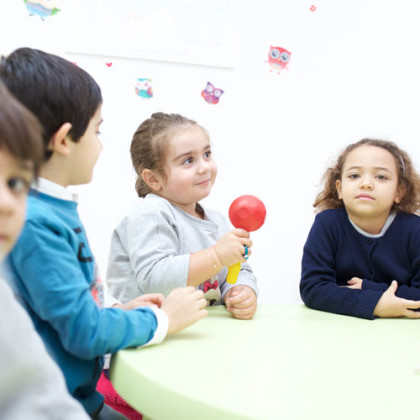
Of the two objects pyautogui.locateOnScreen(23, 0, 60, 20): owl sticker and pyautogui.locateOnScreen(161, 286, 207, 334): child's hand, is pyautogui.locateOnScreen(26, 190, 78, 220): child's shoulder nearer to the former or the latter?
pyautogui.locateOnScreen(161, 286, 207, 334): child's hand

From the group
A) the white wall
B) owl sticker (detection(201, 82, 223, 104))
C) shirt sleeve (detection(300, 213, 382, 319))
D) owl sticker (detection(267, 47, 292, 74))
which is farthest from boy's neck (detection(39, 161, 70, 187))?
owl sticker (detection(267, 47, 292, 74))

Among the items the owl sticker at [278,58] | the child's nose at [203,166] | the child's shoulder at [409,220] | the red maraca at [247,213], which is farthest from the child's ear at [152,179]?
the owl sticker at [278,58]

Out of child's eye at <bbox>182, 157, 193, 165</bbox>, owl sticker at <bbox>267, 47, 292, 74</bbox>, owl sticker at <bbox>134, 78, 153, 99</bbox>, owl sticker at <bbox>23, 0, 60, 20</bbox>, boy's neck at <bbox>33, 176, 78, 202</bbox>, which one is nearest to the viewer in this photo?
boy's neck at <bbox>33, 176, 78, 202</bbox>

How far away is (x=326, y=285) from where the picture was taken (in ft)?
3.73

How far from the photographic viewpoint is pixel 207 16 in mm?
1843

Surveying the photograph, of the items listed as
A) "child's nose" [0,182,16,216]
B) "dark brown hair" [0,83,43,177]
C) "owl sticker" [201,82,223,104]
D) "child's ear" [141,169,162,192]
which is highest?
"owl sticker" [201,82,223,104]

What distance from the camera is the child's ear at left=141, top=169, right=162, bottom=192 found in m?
1.18

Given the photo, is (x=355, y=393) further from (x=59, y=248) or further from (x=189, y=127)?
(x=189, y=127)

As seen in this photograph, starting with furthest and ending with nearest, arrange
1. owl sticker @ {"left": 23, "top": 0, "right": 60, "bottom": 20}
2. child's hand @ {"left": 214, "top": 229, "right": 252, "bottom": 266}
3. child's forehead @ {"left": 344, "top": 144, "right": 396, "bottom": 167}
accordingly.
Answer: owl sticker @ {"left": 23, "top": 0, "right": 60, "bottom": 20}
child's forehead @ {"left": 344, "top": 144, "right": 396, "bottom": 167}
child's hand @ {"left": 214, "top": 229, "right": 252, "bottom": 266}

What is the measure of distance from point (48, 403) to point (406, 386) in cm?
42

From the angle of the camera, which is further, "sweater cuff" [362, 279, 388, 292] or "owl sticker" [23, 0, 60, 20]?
"owl sticker" [23, 0, 60, 20]

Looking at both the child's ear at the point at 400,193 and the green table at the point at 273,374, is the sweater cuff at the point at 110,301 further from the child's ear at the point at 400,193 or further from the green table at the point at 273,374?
the child's ear at the point at 400,193

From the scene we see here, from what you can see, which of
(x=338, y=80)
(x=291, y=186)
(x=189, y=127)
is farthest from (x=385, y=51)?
→ (x=189, y=127)

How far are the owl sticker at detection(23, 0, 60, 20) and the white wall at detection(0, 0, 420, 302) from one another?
1.33 ft
